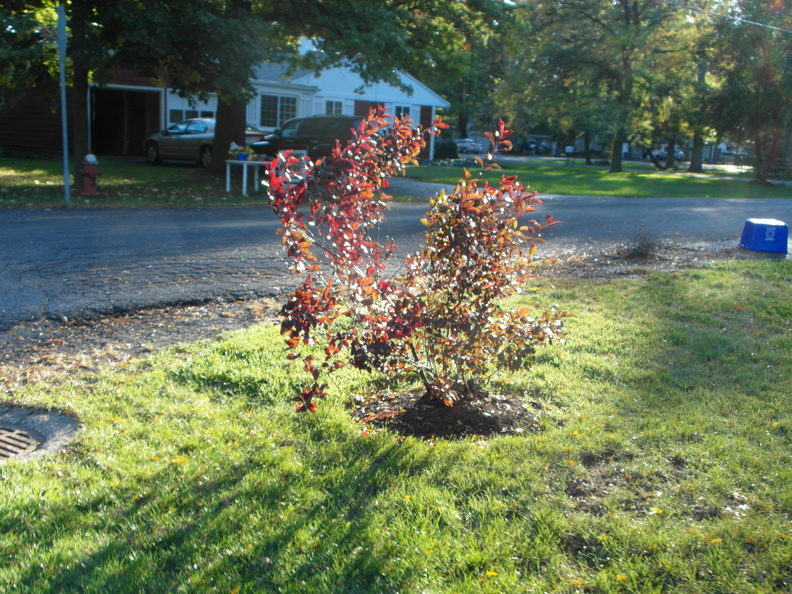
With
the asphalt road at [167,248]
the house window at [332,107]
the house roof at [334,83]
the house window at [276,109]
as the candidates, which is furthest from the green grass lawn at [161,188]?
the house window at [276,109]

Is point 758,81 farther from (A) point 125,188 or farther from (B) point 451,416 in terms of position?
(B) point 451,416

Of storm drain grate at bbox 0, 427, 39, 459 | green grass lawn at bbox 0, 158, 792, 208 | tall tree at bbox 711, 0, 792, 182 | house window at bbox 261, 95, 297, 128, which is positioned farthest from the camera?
house window at bbox 261, 95, 297, 128

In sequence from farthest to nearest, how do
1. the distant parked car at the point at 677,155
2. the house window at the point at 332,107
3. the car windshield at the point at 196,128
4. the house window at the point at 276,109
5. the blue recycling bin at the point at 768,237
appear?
the distant parked car at the point at 677,155
the house window at the point at 332,107
the house window at the point at 276,109
the car windshield at the point at 196,128
the blue recycling bin at the point at 768,237

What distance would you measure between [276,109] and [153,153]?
7.30 m

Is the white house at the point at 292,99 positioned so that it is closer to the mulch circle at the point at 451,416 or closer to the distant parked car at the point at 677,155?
the mulch circle at the point at 451,416

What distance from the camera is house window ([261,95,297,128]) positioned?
30.0 m

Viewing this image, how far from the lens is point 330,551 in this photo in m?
3.07

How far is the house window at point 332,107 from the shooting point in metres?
32.1

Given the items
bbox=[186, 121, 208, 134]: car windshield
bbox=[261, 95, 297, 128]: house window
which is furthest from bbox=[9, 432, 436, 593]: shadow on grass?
bbox=[261, 95, 297, 128]: house window

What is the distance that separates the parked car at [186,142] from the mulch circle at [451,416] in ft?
61.5

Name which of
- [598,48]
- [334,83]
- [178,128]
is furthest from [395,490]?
[598,48]

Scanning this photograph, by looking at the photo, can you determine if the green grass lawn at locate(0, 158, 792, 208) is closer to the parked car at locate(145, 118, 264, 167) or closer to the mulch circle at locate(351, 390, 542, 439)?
the parked car at locate(145, 118, 264, 167)

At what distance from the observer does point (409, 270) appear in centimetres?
451

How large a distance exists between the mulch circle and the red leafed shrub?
0.41ft
